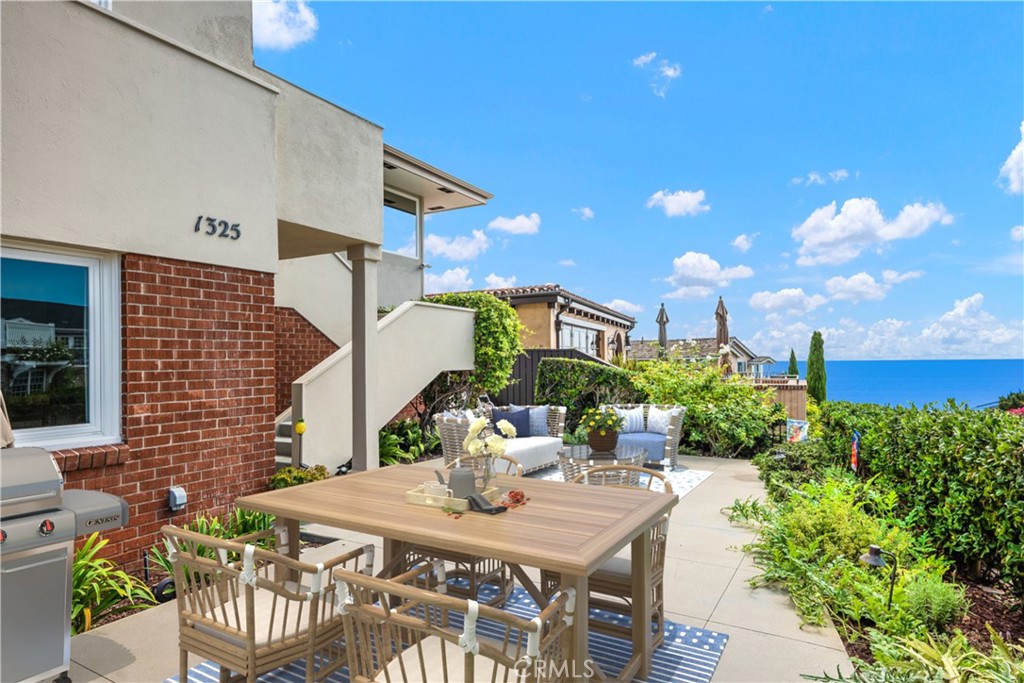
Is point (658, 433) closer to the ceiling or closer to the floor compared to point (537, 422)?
closer to the floor

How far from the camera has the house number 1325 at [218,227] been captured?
476 centimetres

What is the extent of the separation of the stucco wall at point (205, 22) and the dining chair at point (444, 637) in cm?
490

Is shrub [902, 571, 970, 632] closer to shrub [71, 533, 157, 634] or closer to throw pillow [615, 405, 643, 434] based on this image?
shrub [71, 533, 157, 634]

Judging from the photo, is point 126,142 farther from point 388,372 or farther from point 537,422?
point 537,422

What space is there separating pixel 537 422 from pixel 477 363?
2241mm

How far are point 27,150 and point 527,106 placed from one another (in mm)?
17726

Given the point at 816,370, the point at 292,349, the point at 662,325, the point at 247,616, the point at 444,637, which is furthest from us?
the point at 816,370

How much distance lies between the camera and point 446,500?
316cm

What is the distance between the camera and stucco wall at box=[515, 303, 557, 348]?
18.1 m

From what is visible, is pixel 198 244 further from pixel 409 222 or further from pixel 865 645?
pixel 409 222

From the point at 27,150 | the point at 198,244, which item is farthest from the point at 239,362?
the point at 27,150

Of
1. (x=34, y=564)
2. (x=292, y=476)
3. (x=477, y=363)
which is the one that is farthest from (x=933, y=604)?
(x=477, y=363)

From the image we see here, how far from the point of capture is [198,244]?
4738 mm

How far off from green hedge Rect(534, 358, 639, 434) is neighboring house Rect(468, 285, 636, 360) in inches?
134
